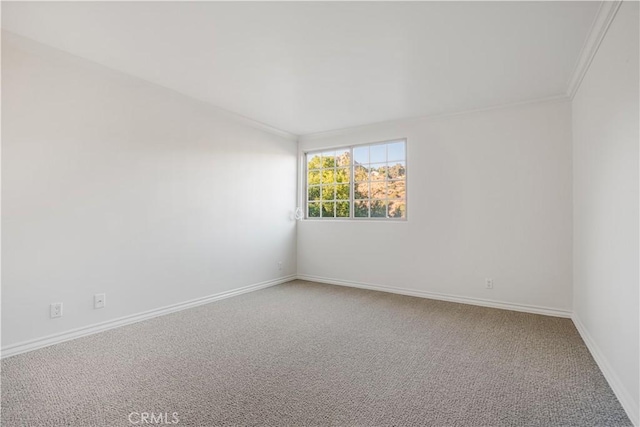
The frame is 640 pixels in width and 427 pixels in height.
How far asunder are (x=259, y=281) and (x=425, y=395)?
3.08 meters

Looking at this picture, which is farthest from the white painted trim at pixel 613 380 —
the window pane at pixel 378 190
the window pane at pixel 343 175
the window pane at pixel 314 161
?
the window pane at pixel 314 161

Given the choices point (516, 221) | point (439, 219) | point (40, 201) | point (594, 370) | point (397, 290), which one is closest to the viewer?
point (594, 370)

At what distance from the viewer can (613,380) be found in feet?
6.34

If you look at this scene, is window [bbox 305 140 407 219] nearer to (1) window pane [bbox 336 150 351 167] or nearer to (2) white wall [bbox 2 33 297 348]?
(1) window pane [bbox 336 150 351 167]

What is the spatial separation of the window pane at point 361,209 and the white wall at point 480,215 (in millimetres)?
188

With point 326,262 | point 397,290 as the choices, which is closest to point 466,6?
point 397,290

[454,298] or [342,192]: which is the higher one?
[342,192]

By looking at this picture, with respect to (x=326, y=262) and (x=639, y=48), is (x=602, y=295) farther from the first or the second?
(x=326, y=262)

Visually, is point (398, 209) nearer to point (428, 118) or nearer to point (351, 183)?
point (351, 183)

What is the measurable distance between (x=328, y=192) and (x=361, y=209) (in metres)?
0.67

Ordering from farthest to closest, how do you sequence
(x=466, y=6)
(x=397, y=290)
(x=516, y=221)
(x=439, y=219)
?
(x=397, y=290)
(x=439, y=219)
(x=516, y=221)
(x=466, y=6)

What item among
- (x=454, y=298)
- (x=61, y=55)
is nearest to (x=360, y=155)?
(x=454, y=298)

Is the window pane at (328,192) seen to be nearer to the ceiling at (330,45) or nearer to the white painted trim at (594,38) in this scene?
the ceiling at (330,45)

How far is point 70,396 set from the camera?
6.00 ft
